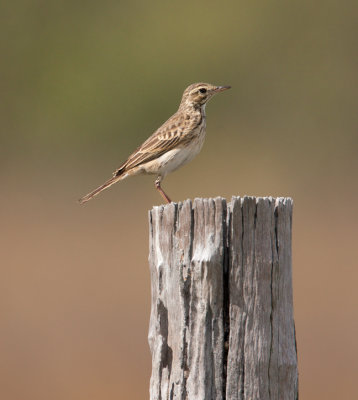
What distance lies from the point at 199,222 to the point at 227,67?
24.5 meters

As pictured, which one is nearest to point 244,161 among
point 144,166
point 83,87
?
point 83,87

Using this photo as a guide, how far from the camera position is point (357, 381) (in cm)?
1117

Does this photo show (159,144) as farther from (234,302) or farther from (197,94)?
(234,302)

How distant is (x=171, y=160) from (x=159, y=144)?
20 cm

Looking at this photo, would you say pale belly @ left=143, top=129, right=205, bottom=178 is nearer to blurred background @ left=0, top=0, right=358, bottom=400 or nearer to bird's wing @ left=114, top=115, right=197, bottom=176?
bird's wing @ left=114, top=115, right=197, bottom=176

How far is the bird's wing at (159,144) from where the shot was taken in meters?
8.86

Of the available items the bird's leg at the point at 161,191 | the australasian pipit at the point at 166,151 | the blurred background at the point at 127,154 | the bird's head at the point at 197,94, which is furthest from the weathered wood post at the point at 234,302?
the blurred background at the point at 127,154

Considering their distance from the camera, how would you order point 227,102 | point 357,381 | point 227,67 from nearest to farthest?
point 357,381, point 227,102, point 227,67

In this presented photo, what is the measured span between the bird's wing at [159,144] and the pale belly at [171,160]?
1.9 inches

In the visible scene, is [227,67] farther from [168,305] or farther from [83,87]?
[168,305]

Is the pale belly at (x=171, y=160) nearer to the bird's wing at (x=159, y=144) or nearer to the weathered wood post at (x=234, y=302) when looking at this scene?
the bird's wing at (x=159, y=144)

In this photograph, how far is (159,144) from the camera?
29.1ft

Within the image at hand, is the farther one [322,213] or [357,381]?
[322,213]

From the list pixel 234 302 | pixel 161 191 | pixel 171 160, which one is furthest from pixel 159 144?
pixel 234 302
